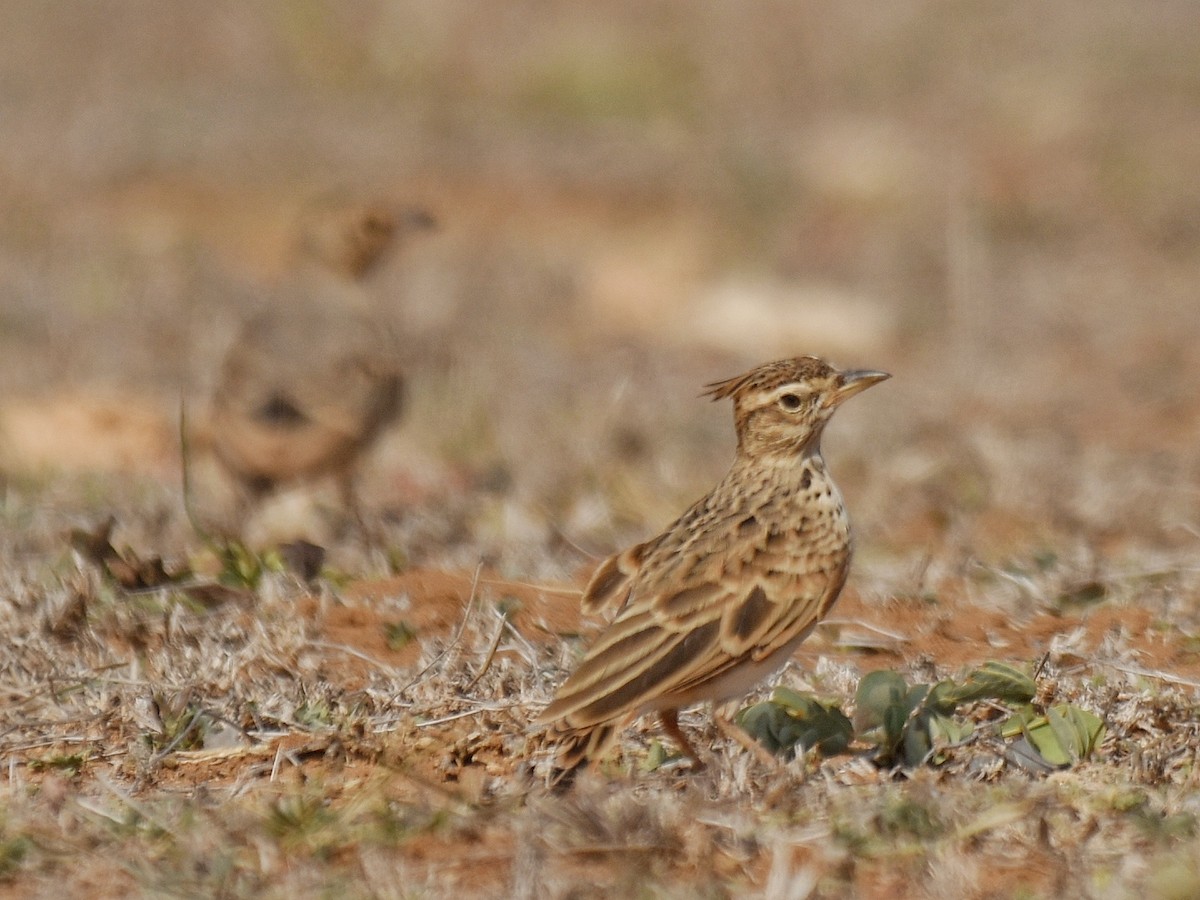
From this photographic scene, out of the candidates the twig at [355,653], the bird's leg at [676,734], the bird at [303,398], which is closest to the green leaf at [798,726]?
the bird's leg at [676,734]

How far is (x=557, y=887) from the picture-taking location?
10.9 feet

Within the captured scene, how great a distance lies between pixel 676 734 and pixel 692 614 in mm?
325

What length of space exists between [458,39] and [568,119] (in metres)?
3.07

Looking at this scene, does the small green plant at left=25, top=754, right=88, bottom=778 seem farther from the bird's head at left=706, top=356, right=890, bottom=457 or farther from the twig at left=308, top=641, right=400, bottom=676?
the bird's head at left=706, top=356, right=890, bottom=457

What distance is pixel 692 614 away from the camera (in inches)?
153

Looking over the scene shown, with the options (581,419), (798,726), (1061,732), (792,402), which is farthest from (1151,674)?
(581,419)

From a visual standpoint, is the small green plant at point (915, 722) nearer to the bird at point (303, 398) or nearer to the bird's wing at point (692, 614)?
the bird's wing at point (692, 614)

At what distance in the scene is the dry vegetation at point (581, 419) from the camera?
11.9 feet

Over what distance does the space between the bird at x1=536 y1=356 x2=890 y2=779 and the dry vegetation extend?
176 millimetres

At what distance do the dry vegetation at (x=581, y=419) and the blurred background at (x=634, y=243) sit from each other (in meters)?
0.05

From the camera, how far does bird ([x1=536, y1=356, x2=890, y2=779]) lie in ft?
12.3

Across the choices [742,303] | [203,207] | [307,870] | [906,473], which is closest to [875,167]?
[742,303]

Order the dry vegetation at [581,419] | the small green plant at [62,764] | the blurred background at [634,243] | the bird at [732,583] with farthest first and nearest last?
the blurred background at [634,243] < the small green plant at [62,764] < the bird at [732,583] < the dry vegetation at [581,419]

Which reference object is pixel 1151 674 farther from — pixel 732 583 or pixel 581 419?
pixel 581 419
